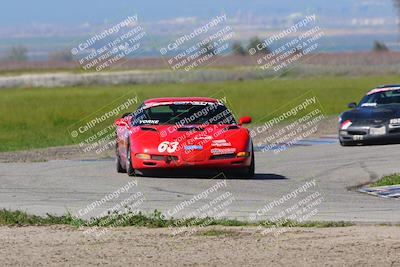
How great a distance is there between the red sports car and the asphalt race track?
0.24m

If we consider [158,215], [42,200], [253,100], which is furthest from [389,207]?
[253,100]

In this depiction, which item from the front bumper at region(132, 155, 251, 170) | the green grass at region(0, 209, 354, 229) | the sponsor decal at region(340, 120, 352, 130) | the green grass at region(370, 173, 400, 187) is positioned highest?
the green grass at region(0, 209, 354, 229)

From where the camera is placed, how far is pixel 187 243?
38.9 ft

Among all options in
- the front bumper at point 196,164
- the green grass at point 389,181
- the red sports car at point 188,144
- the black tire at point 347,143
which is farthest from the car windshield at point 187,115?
the black tire at point 347,143

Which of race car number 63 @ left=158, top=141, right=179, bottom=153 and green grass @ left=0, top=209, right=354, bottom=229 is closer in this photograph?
green grass @ left=0, top=209, right=354, bottom=229

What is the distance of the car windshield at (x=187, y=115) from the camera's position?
19.7m

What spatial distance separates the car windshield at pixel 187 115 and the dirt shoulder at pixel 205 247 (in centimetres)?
687

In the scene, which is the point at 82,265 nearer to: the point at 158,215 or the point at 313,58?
the point at 158,215

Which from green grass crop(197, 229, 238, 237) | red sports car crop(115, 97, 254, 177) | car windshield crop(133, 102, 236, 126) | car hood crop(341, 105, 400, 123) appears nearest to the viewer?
green grass crop(197, 229, 238, 237)

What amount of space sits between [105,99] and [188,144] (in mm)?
38553

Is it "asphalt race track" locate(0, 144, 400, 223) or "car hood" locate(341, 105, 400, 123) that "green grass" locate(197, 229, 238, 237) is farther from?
"car hood" locate(341, 105, 400, 123)

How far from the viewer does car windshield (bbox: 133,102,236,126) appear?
64.5ft

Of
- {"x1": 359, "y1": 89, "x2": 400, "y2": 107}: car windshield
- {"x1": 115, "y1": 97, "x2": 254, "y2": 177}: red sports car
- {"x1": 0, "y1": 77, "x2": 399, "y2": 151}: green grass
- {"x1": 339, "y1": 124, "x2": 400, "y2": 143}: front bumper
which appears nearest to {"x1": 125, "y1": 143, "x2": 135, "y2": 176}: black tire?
{"x1": 115, "y1": 97, "x2": 254, "y2": 177}: red sports car

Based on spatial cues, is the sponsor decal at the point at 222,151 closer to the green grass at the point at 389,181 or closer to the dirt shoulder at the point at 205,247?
the green grass at the point at 389,181
